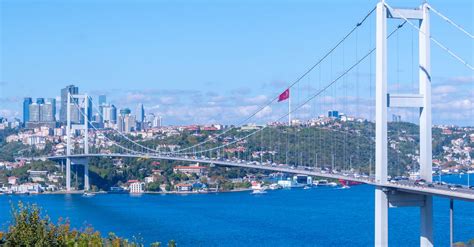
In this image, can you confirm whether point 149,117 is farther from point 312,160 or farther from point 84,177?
point 312,160

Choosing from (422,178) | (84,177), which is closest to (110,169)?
(84,177)

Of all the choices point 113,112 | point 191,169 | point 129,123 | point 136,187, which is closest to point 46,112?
point 113,112

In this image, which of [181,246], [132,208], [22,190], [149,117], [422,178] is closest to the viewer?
[422,178]

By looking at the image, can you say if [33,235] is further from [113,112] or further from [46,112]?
[113,112]

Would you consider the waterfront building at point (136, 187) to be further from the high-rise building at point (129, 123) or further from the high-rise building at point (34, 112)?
the high-rise building at point (34, 112)

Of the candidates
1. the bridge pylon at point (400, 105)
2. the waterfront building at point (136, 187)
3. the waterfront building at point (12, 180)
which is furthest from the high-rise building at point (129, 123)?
the bridge pylon at point (400, 105)

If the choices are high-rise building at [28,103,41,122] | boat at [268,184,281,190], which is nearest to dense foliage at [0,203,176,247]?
boat at [268,184,281,190]

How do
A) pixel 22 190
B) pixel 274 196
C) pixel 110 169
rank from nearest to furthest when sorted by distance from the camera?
pixel 274 196 < pixel 22 190 < pixel 110 169
